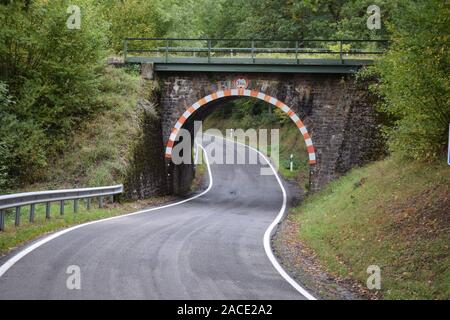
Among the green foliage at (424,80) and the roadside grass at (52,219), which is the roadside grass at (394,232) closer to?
the green foliage at (424,80)

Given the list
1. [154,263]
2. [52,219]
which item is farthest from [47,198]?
[154,263]

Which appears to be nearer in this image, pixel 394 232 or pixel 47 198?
pixel 394 232

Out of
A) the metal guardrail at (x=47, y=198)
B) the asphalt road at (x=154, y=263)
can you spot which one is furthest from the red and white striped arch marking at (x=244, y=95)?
the asphalt road at (x=154, y=263)

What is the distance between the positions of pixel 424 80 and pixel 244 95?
37.5ft

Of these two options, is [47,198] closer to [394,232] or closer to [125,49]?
[394,232]

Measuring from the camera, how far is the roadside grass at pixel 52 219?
34.6ft

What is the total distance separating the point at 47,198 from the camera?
1331 cm

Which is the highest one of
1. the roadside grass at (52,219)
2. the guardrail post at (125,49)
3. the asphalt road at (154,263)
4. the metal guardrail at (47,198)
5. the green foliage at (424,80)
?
the guardrail post at (125,49)

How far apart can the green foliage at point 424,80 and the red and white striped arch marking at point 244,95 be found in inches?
324

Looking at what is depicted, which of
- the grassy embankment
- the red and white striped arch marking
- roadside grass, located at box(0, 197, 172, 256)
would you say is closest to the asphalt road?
roadside grass, located at box(0, 197, 172, 256)

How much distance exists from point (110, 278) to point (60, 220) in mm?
5756

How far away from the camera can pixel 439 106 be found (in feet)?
43.2

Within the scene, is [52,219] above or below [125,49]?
below

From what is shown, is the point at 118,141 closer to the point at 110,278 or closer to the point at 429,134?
the point at 429,134
